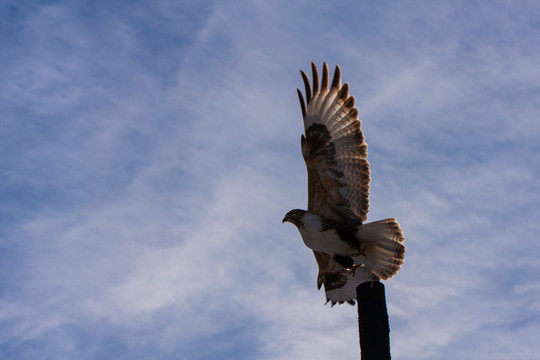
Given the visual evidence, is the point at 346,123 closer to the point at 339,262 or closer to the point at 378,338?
the point at 339,262

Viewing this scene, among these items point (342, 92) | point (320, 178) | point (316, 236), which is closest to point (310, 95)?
point (342, 92)

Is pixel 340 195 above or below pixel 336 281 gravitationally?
above

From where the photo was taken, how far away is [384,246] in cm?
746

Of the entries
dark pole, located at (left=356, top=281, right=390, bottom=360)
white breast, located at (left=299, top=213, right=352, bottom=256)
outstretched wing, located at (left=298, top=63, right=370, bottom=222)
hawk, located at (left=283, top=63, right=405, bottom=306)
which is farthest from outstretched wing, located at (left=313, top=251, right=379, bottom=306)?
dark pole, located at (left=356, top=281, right=390, bottom=360)

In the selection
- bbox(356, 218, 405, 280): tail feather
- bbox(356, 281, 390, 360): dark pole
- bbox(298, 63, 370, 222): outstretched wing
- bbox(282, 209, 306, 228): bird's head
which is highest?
bbox(298, 63, 370, 222): outstretched wing

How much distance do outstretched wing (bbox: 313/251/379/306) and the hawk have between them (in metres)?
0.04

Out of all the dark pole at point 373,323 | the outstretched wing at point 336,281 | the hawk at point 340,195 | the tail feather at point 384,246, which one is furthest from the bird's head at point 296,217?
the dark pole at point 373,323

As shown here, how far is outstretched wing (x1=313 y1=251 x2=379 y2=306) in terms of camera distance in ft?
27.0

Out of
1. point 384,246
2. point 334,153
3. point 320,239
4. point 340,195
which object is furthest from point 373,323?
point 334,153

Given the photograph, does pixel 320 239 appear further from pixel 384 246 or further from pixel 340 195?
pixel 384 246

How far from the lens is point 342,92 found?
7.86 metres

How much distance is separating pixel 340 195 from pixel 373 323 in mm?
2774

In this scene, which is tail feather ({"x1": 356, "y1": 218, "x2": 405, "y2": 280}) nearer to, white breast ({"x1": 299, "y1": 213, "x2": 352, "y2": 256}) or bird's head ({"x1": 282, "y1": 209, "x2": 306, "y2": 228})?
white breast ({"x1": 299, "y1": 213, "x2": 352, "y2": 256})

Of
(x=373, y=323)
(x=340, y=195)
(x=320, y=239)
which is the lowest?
(x=373, y=323)
